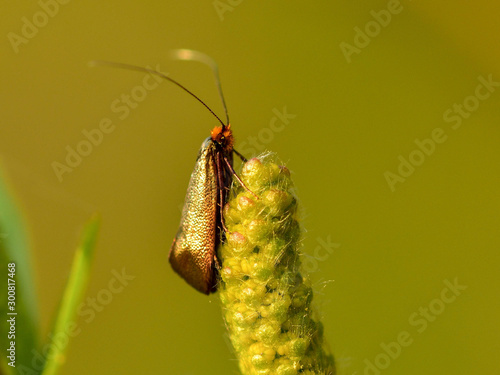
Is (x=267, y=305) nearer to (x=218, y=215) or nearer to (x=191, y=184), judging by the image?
(x=218, y=215)

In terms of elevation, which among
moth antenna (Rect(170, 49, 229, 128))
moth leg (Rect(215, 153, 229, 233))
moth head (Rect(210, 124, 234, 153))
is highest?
moth antenna (Rect(170, 49, 229, 128))

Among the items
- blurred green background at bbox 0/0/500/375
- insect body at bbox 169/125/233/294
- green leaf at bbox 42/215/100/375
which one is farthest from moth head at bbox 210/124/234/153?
blurred green background at bbox 0/0/500/375

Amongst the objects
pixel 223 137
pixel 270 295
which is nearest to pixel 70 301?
pixel 270 295

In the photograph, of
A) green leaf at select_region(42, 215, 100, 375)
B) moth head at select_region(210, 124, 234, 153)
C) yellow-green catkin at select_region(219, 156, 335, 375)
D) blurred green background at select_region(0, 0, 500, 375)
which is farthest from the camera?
blurred green background at select_region(0, 0, 500, 375)

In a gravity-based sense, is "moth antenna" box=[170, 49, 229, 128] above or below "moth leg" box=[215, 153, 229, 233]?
above

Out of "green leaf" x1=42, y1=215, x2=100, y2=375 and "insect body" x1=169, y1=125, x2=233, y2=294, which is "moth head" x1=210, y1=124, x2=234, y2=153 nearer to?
"insect body" x1=169, y1=125, x2=233, y2=294

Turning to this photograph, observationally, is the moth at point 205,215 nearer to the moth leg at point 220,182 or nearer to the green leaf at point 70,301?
the moth leg at point 220,182
